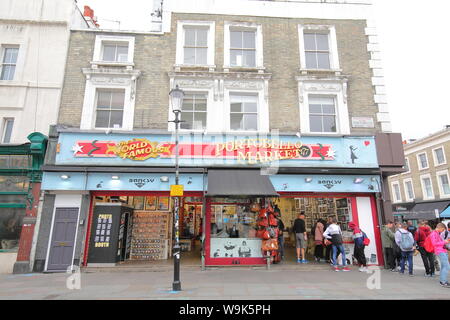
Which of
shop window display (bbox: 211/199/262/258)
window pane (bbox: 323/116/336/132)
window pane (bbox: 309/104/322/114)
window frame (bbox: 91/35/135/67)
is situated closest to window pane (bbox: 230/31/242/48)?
window pane (bbox: 309/104/322/114)

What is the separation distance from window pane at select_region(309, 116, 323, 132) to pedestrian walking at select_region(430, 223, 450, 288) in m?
5.72

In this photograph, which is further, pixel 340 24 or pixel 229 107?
pixel 340 24

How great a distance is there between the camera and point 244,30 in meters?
13.1

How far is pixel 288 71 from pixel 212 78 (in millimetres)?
3605

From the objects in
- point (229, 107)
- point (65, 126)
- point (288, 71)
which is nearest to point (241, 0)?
point (288, 71)

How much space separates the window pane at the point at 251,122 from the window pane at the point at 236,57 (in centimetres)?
258

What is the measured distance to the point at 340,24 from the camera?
43.2ft

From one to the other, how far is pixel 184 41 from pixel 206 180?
273 inches

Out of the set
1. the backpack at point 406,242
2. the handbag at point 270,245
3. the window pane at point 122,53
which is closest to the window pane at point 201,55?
the window pane at point 122,53

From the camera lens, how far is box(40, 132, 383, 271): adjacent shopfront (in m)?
10.6

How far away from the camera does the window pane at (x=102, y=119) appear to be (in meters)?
11.9

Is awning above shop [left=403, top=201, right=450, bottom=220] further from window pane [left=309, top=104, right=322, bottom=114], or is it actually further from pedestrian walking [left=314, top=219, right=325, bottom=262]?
window pane [left=309, top=104, right=322, bottom=114]

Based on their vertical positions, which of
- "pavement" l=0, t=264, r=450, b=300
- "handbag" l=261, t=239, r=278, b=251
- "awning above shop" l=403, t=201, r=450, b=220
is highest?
"awning above shop" l=403, t=201, r=450, b=220

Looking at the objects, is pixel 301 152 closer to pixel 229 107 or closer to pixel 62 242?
pixel 229 107
